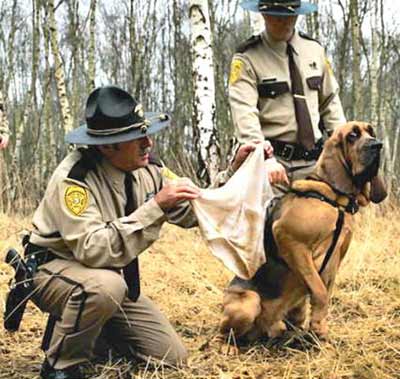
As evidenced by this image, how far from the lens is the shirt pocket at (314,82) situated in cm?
403

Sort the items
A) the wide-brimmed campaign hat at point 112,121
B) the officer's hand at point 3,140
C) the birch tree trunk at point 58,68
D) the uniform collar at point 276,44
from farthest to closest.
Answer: the birch tree trunk at point 58,68, the officer's hand at point 3,140, the uniform collar at point 276,44, the wide-brimmed campaign hat at point 112,121

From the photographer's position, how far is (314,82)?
13.3 feet

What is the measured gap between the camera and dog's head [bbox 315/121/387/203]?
3.53 metres

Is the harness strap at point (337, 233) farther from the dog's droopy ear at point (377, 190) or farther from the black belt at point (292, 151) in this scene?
the black belt at point (292, 151)

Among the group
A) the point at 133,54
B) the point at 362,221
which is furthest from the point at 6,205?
the point at 133,54

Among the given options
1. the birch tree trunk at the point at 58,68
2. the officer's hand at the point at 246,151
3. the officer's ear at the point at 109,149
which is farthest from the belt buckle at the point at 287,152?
the birch tree trunk at the point at 58,68

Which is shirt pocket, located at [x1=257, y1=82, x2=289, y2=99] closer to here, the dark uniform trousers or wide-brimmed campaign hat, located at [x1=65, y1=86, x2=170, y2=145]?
wide-brimmed campaign hat, located at [x1=65, y1=86, x2=170, y2=145]

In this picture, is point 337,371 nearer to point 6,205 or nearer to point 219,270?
point 219,270

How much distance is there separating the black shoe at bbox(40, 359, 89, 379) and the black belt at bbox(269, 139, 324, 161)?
1.79 meters

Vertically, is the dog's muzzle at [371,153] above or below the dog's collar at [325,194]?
above

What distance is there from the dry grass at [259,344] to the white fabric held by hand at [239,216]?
57cm

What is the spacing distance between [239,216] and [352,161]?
72cm

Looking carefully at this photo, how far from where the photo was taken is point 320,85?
4.11m

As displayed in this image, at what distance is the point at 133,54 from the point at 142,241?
58.4 ft
